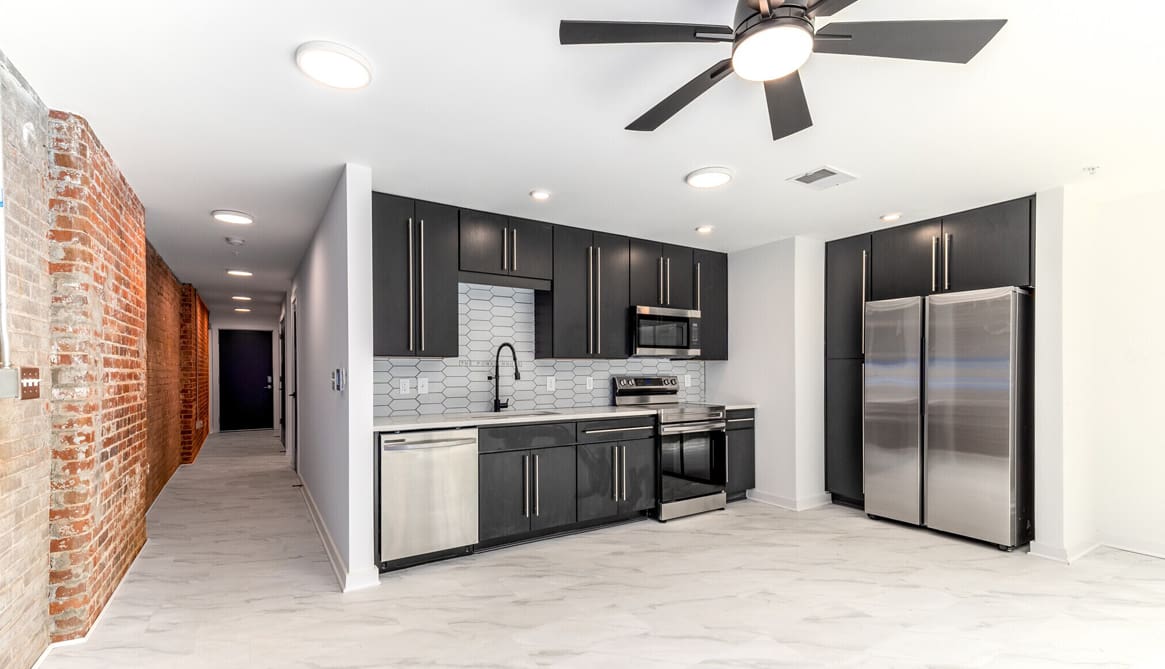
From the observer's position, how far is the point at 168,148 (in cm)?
282

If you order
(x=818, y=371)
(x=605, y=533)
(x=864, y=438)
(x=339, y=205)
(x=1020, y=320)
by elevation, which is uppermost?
(x=339, y=205)

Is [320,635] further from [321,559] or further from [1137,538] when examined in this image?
[1137,538]

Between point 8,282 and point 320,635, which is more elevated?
point 8,282

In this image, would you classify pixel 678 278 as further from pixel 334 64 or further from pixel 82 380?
pixel 82 380

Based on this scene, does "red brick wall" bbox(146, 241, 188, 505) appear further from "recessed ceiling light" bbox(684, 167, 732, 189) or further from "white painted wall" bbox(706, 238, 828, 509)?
"white painted wall" bbox(706, 238, 828, 509)

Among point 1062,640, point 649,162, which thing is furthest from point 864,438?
point 649,162

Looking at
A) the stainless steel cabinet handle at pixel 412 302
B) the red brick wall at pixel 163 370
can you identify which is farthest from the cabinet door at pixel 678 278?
the red brick wall at pixel 163 370

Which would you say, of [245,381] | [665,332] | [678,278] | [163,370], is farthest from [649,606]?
[245,381]

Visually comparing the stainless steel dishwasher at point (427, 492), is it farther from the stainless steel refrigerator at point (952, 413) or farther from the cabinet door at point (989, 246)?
the cabinet door at point (989, 246)

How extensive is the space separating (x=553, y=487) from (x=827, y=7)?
320 centimetres

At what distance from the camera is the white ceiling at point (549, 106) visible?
5.84ft

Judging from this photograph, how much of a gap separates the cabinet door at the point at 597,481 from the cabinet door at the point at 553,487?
0.06 m

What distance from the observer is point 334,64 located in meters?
1.99

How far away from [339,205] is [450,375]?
4.90ft
